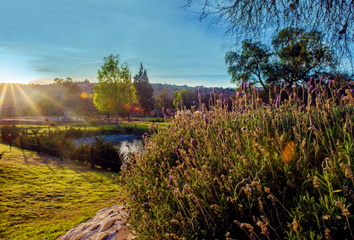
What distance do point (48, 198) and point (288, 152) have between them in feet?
20.4

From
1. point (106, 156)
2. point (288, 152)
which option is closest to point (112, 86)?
point (106, 156)

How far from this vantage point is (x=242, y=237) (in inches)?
70.3

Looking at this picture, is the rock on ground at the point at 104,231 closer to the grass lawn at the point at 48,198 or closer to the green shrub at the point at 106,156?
→ the grass lawn at the point at 48,198

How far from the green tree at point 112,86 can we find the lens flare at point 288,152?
37553 mm

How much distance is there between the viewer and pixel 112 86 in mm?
38344

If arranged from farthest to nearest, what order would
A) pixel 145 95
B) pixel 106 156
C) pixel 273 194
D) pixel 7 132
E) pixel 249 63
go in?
pixel 145 95 < pixel 249 63 < pixel 7 132 < pixel 106 156 < pixel 273 194

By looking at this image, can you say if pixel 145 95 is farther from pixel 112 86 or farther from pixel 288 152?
pixel 288 152

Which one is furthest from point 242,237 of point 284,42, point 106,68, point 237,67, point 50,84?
point 50,84

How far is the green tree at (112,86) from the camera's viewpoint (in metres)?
38.0

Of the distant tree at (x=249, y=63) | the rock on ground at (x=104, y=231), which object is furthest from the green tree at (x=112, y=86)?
the rock on ground at (x=104, y=231)

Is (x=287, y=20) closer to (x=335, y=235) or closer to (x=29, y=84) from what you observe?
Result: (x=335, y=235)

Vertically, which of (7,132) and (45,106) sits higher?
(45,106)

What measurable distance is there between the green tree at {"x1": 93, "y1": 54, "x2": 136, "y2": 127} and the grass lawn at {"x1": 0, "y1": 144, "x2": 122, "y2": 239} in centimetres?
3092

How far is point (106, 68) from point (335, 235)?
134ft
